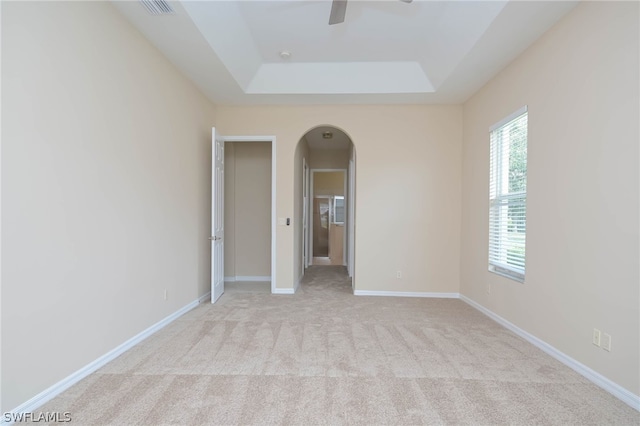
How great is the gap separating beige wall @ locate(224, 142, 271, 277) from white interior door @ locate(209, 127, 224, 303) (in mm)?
991

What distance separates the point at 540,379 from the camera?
2137 mm

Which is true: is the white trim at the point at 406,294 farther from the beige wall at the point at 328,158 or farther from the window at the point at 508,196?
the beige wall at the point at 328,158

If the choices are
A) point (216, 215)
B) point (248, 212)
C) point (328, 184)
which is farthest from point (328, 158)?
point (216, 215)

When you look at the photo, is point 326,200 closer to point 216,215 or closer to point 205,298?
point 216,215

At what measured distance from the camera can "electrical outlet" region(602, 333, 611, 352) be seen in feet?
6.59

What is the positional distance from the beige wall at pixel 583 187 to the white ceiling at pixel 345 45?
1.16ft

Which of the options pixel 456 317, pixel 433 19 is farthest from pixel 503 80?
pixel 456 317

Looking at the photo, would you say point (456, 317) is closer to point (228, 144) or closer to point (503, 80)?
point (503, 80)

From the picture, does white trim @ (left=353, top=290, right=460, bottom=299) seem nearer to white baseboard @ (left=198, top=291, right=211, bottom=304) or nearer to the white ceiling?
white baseboard @ (left=198, top=291, right=211, bottom=304)

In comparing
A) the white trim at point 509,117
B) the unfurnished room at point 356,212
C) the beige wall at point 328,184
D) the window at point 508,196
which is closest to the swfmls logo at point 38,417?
the unfurnished room at point 356,212

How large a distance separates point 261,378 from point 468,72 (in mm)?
3600

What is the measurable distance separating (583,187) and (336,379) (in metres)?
2.24

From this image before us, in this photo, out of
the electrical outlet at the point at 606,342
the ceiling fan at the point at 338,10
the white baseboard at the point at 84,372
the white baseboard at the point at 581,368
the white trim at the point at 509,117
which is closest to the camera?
the white baseboard at the point at 84,372

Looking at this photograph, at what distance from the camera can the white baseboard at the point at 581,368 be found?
186 centimetres
